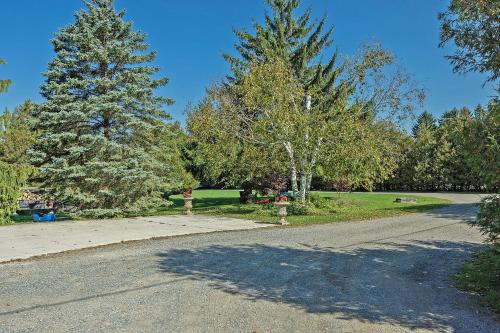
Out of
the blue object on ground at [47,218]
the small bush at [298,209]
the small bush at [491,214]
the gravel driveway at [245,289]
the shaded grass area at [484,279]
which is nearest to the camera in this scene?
the gravel driveway at [245,289]

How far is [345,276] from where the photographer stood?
601cm

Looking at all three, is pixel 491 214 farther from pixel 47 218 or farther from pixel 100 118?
pixel 47 218

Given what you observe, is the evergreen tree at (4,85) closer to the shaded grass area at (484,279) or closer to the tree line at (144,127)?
the tree line at (144,127)

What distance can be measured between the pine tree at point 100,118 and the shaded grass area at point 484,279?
11.1 m

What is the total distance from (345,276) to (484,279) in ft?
6.35

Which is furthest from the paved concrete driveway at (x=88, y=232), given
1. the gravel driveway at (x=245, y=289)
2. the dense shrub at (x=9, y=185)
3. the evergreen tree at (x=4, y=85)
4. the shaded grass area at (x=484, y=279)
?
the shaded grass area at (x=484, y=279)

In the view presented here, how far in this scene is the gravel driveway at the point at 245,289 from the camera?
4098 millimetres

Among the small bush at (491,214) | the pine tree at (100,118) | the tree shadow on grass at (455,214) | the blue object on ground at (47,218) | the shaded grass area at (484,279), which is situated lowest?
the blue object on ground at (47,218)

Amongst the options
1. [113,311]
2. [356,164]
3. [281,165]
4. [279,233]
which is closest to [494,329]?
[113,311]

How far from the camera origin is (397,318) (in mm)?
4258

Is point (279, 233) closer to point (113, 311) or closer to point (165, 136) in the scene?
point (113, 311)

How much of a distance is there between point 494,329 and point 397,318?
926 mm

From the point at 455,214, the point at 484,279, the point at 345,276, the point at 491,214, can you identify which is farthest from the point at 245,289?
the point at 455,214

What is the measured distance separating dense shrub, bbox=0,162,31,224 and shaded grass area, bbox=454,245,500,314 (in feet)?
40.4
